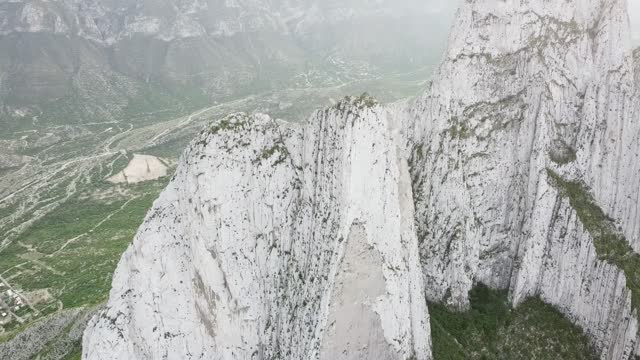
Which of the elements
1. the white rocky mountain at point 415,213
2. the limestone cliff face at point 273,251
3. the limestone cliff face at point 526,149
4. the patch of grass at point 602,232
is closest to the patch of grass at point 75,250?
the limestone cliff face at point 273,251

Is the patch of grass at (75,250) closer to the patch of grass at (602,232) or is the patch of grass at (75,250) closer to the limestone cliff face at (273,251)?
the limestone cliff face at (273,251)

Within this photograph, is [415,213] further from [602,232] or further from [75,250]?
[75,250]

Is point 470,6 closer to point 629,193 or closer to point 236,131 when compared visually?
point 629,193

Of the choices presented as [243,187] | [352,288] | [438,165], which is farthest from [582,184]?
[243,187]

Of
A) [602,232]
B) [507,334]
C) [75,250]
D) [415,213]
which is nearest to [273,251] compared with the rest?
[415,213]

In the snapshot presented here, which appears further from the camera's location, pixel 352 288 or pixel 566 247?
pixel 566 247

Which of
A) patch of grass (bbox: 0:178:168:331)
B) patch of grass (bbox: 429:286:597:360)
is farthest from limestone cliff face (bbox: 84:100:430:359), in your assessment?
patch of grass (bbox: 0:178:168:331)

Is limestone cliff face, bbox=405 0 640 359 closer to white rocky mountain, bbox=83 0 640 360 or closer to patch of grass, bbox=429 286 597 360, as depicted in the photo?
white rocky mountain, bbox=83 0 640 360
